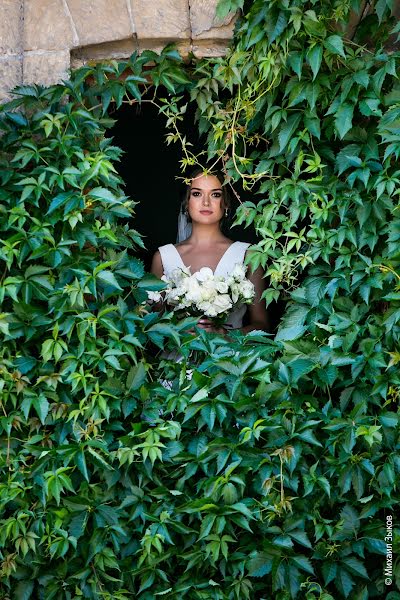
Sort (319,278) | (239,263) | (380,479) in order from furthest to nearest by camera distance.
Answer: (239,263), (319,278), (380,479)

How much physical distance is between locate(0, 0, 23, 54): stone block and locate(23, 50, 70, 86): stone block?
10cm

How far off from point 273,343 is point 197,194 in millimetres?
987

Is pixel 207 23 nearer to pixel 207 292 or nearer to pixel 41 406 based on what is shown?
pixel 207 292

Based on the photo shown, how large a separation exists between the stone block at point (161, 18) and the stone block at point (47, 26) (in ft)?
1.01

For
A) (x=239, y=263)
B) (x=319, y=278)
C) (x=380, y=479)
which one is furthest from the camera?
(x=239, y=263)

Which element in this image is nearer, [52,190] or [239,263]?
[52,190]

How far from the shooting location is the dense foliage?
14.8 ft

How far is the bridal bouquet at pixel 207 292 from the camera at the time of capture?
A: 495 cm

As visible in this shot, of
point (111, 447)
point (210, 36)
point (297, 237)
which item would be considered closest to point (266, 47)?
point (210, 36)

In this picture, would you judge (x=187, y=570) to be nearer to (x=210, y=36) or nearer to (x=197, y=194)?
(x=197, y=194)

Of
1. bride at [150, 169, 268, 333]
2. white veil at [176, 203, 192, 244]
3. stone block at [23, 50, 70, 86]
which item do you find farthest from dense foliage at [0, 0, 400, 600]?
white veil at [176, 203, 192, 244]

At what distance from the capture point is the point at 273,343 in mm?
4734

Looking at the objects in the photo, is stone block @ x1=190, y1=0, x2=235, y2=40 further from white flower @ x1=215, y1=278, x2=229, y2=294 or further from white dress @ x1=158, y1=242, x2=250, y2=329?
white flower @ x1=215, y1=278, x2=229, y2=294

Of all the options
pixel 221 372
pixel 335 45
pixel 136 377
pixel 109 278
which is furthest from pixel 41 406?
pixel 335 45
